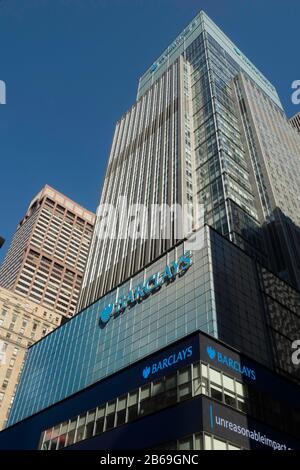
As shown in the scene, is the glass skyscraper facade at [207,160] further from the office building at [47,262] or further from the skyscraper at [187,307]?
the office building at [47,262]

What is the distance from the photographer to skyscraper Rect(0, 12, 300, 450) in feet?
120

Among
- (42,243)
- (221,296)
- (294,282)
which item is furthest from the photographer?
(42,243)

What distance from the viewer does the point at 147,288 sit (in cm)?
5688

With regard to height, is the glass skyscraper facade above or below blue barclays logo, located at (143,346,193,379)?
above

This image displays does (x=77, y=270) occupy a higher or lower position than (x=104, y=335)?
higher

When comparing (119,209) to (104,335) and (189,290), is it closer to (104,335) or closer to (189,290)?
(104,335)

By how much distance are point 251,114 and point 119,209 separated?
1580 inches

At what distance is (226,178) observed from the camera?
79.9 metres
